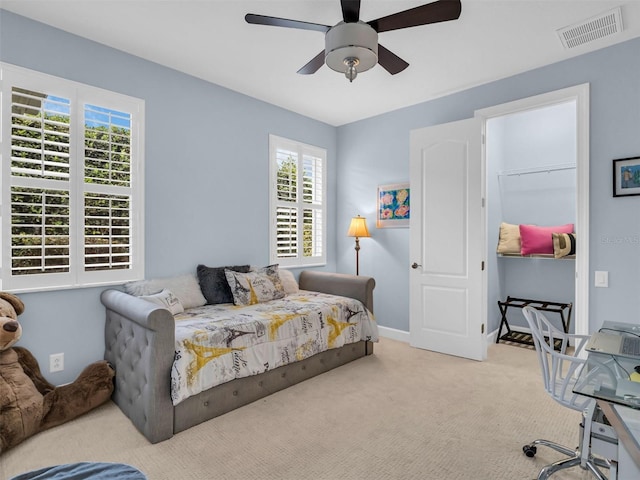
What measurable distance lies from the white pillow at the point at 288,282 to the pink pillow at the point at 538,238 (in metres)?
2.72

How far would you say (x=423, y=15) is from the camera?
1916mm

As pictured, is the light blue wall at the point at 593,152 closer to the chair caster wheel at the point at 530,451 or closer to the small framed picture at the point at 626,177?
the small framed picture at the point at 626,177

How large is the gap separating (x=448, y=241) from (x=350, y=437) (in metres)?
2.24

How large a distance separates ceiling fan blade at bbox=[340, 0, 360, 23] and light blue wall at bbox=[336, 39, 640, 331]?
85.8 inches

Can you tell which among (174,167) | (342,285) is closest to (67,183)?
(174,167)

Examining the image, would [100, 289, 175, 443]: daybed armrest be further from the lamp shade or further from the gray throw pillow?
the lamp shade

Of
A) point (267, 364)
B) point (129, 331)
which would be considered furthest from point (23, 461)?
point (267, 364)

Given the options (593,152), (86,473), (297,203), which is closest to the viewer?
(86,473)

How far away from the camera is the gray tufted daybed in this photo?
2.10 m

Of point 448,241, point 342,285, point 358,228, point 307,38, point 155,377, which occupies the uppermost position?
point 307,38

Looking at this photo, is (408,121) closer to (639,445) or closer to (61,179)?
(61,179)

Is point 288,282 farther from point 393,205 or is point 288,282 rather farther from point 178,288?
point 393,205

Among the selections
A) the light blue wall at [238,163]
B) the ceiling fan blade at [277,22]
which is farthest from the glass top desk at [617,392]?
the ceiling fan blade at [277,22]

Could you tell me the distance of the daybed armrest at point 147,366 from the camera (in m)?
2.10
